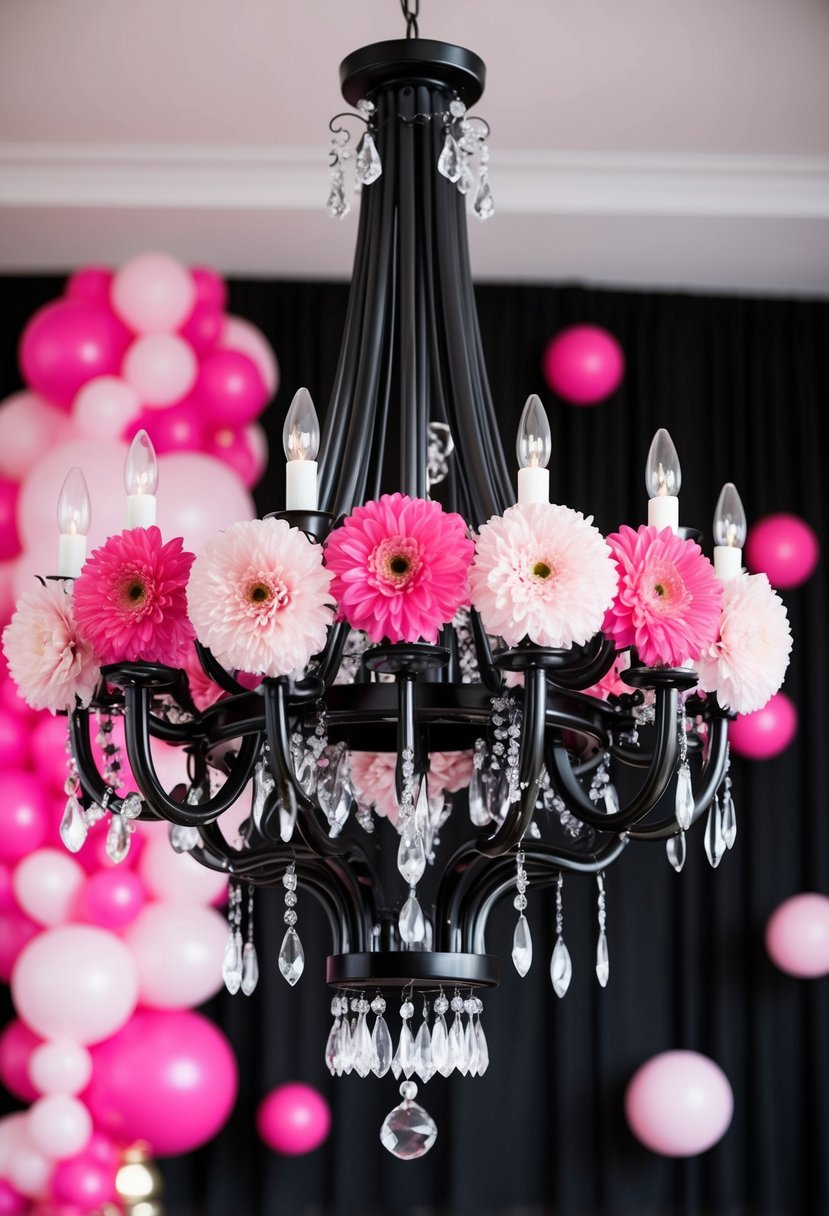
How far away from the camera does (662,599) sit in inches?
Result: 44.2

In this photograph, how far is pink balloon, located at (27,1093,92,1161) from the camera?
2551 mm

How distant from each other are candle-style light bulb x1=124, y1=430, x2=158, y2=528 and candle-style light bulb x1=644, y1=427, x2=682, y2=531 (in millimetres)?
437

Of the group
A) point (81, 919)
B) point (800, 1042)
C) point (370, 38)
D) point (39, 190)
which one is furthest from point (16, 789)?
point (800, 1042)

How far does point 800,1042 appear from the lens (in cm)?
316

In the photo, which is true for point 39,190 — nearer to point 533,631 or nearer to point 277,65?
point 277,65

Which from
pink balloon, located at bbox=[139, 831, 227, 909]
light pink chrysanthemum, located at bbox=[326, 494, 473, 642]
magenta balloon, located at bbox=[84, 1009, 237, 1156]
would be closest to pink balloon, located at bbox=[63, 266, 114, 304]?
pink balloon, located at bbox=[139, 831, 227, 909]

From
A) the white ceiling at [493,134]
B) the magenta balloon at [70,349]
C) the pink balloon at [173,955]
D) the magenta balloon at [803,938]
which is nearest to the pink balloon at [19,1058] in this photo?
the pink balloon at [173,955]

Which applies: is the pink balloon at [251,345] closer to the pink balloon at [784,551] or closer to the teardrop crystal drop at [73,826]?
the pink balloon at [784,551]

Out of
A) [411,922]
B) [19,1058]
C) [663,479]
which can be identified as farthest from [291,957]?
[19,1058]

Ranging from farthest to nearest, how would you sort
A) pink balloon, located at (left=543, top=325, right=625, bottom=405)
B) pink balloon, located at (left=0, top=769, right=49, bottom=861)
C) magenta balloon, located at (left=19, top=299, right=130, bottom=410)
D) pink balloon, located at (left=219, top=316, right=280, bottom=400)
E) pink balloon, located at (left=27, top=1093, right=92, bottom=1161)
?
pink balloon, located at (left=543, top=325, right=625, bottom=405) → pink balloon, located at (left=219, top=316, right=280, bottom=400) → magenta balloon, located at (left=19, top=299, right=130, bottom=410) → pink balloon, located at (left=0, top=769, right=49, bottom=861) → pink balloon, located at (left=27, top=1093, right=92, bottom=1161)

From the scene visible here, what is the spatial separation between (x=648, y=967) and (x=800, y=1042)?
374mm

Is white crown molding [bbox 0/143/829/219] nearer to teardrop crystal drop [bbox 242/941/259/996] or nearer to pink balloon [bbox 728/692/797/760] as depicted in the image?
pink balloon [bbox 728/692/797/760]

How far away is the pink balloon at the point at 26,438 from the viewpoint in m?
2.98

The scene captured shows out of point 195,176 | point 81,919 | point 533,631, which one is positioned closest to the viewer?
point 533,631
